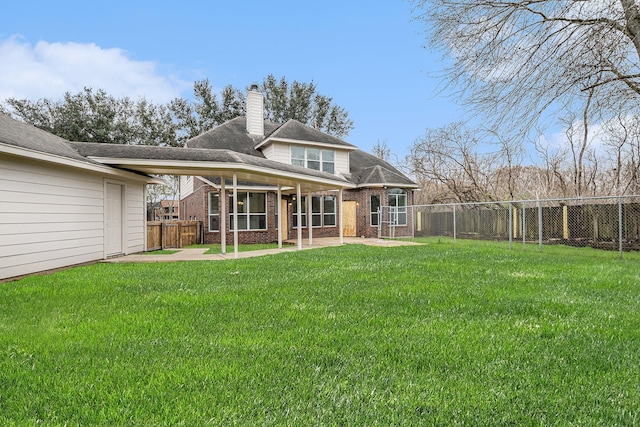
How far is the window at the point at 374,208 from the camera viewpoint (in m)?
20.0

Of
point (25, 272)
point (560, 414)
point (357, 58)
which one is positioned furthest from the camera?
point (357, 58)

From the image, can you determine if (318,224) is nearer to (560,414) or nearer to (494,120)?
(494,120)

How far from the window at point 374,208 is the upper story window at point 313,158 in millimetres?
2581

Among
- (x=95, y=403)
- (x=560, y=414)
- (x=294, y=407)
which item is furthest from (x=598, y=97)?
(x=95, y=403)

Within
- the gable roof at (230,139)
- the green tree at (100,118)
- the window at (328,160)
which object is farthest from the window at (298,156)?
the green tree at (100,118)

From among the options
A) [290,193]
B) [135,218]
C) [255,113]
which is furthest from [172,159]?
[255,113]

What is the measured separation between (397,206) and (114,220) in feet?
44.1

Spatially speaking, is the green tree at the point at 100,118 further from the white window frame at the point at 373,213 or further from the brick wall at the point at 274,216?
the white window frame at the point at 373,213

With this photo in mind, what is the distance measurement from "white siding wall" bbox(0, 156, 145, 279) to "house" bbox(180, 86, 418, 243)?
23.2ft

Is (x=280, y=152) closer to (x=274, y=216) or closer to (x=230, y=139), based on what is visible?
(x=230, y=139)

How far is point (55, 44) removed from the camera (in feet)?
72.8

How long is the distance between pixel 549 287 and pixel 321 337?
14.0 ft

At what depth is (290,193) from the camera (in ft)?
61.5

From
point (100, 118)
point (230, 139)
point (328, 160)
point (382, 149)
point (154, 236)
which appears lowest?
point (154, 236)
